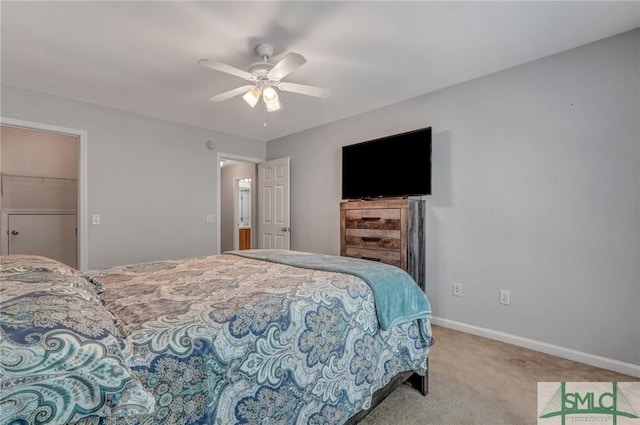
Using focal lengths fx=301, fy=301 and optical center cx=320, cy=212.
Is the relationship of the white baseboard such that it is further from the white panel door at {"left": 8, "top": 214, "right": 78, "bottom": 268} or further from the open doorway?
the white panel door at {"left": 8, "top": 214, "right": 78, "bottom": 268}

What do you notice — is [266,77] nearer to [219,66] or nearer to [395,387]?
[219,66]

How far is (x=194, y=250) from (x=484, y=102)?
3.84 m

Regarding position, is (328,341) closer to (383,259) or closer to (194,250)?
(383,259)

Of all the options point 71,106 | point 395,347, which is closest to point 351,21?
point 395,347

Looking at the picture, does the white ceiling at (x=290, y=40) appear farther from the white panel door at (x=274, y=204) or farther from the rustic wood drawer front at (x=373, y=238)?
the white panel door at (x=274, y=204)

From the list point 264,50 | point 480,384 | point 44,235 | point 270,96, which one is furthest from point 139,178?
point 480,384

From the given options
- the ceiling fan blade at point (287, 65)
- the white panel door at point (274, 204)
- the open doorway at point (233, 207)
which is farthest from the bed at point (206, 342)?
the open doorway at point (233, 207)

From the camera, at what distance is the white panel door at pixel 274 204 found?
4.56 metres

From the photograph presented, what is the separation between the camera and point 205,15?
1.91 m

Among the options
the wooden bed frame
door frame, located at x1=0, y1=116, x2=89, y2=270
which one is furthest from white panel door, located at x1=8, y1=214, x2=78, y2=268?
the wooden bed frame

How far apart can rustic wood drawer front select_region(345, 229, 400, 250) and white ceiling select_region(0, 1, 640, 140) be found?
144cm

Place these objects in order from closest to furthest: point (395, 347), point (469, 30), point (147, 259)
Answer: point (395, 347) < point (469, 30) < point (147, 259)

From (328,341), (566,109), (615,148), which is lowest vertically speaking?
(328,341)

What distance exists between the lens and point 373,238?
309 cm
